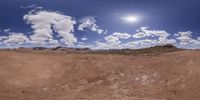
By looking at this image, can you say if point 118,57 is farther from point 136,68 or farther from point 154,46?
point 154,46

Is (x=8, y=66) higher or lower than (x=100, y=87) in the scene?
higher

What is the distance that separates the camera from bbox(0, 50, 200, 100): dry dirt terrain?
19.6m

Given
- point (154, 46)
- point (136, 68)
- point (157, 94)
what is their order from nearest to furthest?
point (157, 94), point (136, 68), point (154, 46)

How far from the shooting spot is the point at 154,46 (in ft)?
210

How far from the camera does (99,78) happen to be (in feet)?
73.9

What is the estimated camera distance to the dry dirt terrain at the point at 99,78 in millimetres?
19562

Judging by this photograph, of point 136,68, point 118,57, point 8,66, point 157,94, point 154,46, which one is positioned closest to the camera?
point 157,94

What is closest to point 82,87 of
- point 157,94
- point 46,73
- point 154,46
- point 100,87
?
point 100,87

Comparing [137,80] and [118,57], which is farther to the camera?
[118,57]

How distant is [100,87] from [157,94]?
4.00m

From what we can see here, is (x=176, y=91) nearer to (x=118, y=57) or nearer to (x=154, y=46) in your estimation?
(x=118, y=57)

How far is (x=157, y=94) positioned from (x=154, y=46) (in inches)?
1768

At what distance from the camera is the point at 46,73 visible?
22.7m

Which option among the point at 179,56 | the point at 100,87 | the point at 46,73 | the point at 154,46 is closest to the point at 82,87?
the point at 100,87
